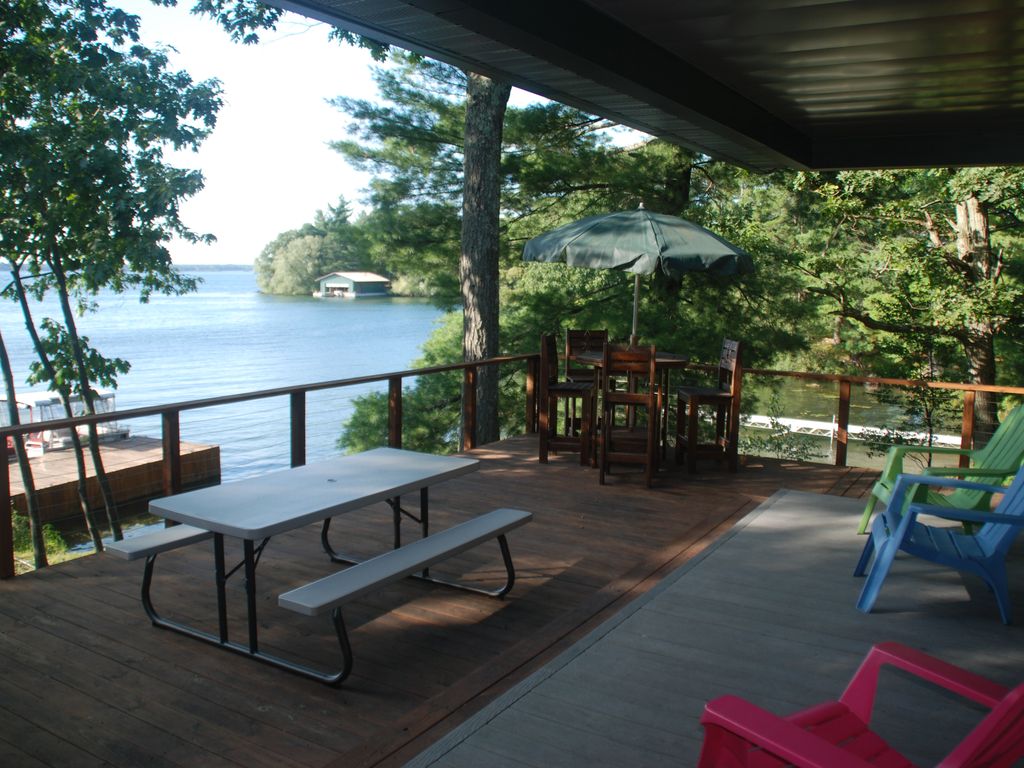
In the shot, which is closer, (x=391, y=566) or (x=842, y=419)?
(x=391, y=566)

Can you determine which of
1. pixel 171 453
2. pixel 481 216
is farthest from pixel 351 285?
pixel 171 453

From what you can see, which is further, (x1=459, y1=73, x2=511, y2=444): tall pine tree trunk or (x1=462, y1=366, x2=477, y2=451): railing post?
(x1=459, y1=73, x2=511, y2=444): tall pine tree trunk

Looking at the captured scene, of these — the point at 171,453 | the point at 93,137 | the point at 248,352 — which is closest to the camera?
the point at 171,453

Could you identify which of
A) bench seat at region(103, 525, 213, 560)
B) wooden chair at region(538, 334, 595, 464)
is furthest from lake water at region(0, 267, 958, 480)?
bench seat at region(103, 525, 213, 560)

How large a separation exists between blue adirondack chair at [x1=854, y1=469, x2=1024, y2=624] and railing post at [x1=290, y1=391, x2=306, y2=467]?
3818mm

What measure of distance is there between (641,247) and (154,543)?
A: 3.95m

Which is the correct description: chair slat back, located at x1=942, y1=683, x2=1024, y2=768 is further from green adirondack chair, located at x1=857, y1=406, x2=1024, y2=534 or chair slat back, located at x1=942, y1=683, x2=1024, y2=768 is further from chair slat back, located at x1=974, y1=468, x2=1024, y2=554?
green adirondack chair, located at x1=857, y1=406, x2=1024, y2=534

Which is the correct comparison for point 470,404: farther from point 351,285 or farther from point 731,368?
point 351,285

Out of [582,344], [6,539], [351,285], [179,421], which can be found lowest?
[6,539]

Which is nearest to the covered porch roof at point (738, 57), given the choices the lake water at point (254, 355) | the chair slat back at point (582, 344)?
the chair slat back at point (582, 344)

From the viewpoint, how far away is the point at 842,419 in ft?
23.0

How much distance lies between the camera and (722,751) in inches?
68.5

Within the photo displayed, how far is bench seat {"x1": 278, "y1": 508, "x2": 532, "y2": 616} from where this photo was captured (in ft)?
9.92

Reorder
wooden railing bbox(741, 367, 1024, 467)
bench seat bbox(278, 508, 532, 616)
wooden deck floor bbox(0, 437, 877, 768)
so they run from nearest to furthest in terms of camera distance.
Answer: wooden deck floor bbox(0, 437, 877, 768), bench seat bbox(278, 508, 532, 616), wooden railing bbox(741, 367, 1024, 467)
